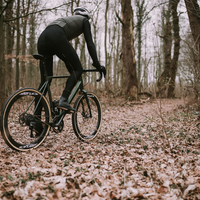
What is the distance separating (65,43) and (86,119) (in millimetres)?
1430

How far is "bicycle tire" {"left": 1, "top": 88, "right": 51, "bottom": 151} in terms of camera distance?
232 cm

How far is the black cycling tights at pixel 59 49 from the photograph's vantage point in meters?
2.71

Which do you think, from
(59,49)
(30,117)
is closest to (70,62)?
(59,49)

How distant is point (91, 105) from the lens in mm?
3568

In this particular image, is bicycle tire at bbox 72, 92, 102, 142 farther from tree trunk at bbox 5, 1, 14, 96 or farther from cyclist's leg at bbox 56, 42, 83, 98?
tree trunk at bbox 5, 1, 14, 96

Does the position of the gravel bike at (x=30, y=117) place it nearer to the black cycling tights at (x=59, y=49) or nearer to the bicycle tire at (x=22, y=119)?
the bicycle tire at (x=22, y=119)

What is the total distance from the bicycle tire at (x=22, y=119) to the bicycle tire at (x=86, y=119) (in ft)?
1.90

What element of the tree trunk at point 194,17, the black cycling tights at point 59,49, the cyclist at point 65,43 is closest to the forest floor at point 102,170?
the cyclist at point 65,43

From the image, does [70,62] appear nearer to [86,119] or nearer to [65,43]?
[65,43]

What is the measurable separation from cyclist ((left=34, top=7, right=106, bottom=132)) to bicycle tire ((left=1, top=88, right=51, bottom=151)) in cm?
12

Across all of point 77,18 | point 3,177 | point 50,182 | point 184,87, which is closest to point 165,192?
point 50,182

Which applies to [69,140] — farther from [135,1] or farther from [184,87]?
[135,1]

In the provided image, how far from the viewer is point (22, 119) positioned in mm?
2562

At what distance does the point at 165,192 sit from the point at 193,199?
0.76 ft
